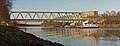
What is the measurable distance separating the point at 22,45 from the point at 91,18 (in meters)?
173

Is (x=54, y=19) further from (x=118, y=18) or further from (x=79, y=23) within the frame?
(x=118, y=18)

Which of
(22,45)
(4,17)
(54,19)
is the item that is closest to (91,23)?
(54,19)

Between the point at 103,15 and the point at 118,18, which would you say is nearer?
the point at 118,18

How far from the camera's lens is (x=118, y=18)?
18500cm

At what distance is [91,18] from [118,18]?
16125mm

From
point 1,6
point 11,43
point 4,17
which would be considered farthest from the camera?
point 4,17

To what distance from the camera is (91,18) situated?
19100 centimetres

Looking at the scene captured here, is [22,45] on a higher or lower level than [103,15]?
higher

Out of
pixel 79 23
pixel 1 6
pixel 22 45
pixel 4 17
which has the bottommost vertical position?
pixel 79 23

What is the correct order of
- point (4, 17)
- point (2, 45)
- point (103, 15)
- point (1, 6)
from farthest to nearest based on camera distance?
1. point (103, 15)
2. point (4, 17)
3. point (1, 6)
4. point (2, 45)

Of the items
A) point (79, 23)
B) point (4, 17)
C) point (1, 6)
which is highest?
point (1, 6)

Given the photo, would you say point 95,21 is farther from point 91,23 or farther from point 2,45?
point 2,45

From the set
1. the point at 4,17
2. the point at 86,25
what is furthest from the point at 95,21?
the point at 4,17

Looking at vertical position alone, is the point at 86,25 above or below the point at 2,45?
below
